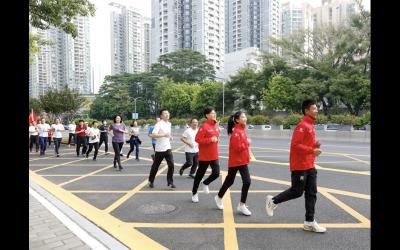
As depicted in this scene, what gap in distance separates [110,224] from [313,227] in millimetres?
2733

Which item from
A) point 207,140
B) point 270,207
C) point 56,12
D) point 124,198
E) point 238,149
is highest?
point 56,12

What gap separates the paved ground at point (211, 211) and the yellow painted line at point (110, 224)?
0.04 ft

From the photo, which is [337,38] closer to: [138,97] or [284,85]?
[284,85]

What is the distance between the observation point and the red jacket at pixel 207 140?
552 centimetres

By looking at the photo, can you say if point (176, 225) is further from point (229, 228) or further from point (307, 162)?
point (307, 162)

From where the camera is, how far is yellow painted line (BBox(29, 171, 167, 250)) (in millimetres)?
3809

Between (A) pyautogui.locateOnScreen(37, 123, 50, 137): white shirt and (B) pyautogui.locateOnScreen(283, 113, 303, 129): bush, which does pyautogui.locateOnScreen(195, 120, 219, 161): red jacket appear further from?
(B) pyautogui.locateOnScreen(283, 113, 303, 129): bush

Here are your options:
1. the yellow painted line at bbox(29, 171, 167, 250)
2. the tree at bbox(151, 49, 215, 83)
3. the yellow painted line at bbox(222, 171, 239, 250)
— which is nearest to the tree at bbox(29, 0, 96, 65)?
the yellow painted line at bbox(29, 171, 167, 250)

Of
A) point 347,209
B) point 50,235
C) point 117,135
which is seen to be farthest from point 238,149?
point 117,135

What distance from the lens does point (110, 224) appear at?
450 cm

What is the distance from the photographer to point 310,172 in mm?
4238

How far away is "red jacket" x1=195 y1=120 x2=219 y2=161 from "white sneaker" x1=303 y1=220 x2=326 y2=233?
1.97 metres

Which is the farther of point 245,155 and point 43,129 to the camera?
point 43,129
